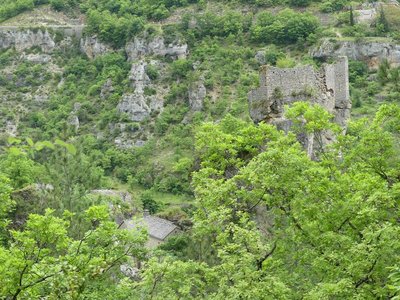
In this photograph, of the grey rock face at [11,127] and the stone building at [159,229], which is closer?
the stone building at [159,229]

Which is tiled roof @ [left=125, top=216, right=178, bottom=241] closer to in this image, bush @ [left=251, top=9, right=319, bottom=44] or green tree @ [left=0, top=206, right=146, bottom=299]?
green tree @ [left=0, top=206, right=146, bottom=299]

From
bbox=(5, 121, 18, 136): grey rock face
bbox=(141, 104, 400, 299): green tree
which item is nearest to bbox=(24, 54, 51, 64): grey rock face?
bbox=(5, 121, 18, 136): grey rock face

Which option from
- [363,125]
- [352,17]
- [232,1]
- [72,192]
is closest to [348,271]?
[363,125]

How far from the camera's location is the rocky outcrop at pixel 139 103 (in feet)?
252

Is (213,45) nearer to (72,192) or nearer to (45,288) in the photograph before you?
(72,192)

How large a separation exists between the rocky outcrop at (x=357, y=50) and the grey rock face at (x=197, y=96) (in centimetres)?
1336

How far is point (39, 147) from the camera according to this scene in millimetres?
5992

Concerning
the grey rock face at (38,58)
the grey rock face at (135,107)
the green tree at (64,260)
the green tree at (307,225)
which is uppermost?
the green tree at (64,260)

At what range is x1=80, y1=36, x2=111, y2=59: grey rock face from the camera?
92.2 meters

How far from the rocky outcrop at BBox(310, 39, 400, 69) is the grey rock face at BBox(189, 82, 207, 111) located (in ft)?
43.8

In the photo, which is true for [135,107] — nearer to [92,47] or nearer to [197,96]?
[197,96]

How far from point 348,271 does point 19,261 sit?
6511 millimetres

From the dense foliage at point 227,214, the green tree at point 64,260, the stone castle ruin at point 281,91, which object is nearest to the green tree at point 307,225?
the dense foliage at point 227,214

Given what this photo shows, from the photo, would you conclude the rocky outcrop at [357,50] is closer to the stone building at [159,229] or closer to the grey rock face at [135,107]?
the grey rock face at [135,107]
